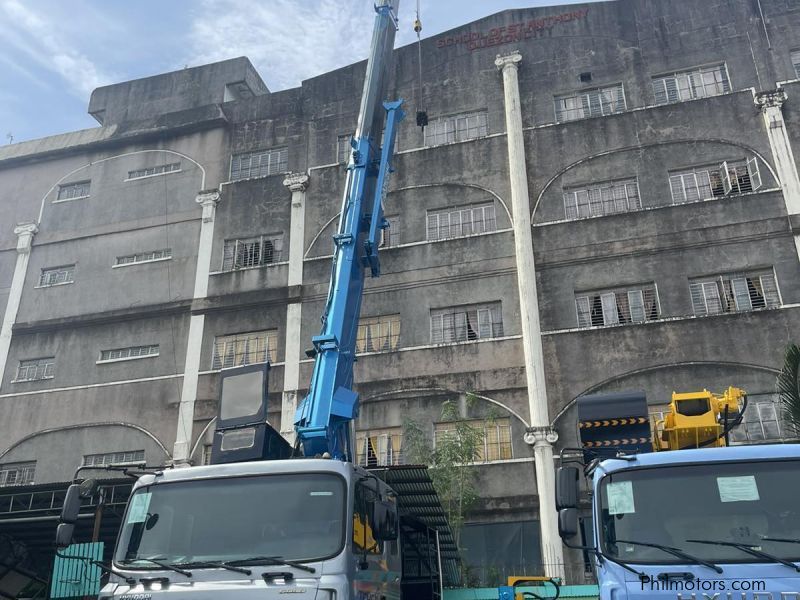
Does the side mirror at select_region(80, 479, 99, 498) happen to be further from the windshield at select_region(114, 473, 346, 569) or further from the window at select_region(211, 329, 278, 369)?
the window at select_region(211, 329, 278, 369)

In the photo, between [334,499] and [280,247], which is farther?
[280,247]

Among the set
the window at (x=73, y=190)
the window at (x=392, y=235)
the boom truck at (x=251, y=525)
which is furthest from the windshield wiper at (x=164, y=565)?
the window at (x=73, y=190)

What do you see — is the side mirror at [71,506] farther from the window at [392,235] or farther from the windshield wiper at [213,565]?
the window at [392,235]

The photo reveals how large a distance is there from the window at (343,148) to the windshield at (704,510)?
67.7 feet

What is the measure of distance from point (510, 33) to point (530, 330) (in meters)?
11.0

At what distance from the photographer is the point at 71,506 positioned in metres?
8.53

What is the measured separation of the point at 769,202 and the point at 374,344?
12231mm

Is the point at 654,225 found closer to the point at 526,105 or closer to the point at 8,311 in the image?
the point at 526,105

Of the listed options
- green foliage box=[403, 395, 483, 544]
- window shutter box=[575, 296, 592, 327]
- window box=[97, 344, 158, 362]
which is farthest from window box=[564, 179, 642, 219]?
window box=[97, 344, 158, 362]

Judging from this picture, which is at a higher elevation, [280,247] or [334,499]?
[280,247]

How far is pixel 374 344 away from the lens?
76.8 feet

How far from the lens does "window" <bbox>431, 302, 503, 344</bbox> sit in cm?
2246

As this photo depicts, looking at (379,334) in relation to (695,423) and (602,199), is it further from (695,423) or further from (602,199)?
(695,423)

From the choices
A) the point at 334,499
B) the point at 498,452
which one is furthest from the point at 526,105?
the point at 334,499
